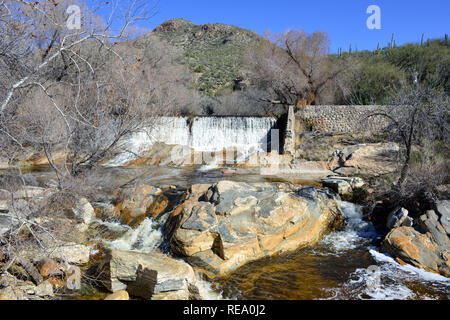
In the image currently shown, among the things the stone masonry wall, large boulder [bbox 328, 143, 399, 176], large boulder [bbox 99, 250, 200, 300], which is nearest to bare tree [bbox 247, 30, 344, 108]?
the stone masonry wall

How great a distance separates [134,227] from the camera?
687 cm

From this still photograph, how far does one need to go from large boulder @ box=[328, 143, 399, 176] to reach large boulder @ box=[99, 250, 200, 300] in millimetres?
8292

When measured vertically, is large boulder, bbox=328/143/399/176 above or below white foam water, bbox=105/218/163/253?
above

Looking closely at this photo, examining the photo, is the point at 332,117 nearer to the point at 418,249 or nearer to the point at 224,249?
the point at 418,249

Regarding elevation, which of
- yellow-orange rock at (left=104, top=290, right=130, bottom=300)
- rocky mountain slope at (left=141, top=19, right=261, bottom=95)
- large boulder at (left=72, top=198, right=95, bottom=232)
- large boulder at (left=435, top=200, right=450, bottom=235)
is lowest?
yellow-orange rock at (left=104, top=290, right=130, bottom=300)

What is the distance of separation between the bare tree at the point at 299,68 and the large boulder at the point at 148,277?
15.9 meters

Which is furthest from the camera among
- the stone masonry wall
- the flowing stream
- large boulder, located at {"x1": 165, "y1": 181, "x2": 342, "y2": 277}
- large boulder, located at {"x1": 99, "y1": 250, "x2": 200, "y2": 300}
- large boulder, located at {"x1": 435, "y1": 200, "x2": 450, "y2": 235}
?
the stone masonry wall

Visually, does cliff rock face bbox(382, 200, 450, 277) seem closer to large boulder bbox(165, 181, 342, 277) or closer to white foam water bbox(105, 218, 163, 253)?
large boulder bbox(165, 181, 342, 277)

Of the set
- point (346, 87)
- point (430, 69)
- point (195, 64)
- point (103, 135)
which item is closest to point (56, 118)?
point (103, 135)

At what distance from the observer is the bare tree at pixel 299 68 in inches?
735

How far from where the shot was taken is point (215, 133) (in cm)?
1641

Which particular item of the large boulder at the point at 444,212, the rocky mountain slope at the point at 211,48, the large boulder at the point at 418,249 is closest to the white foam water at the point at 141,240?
the large boulder at the point at 418,249

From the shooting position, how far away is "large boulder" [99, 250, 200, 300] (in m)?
4.29

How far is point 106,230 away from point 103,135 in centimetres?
256
